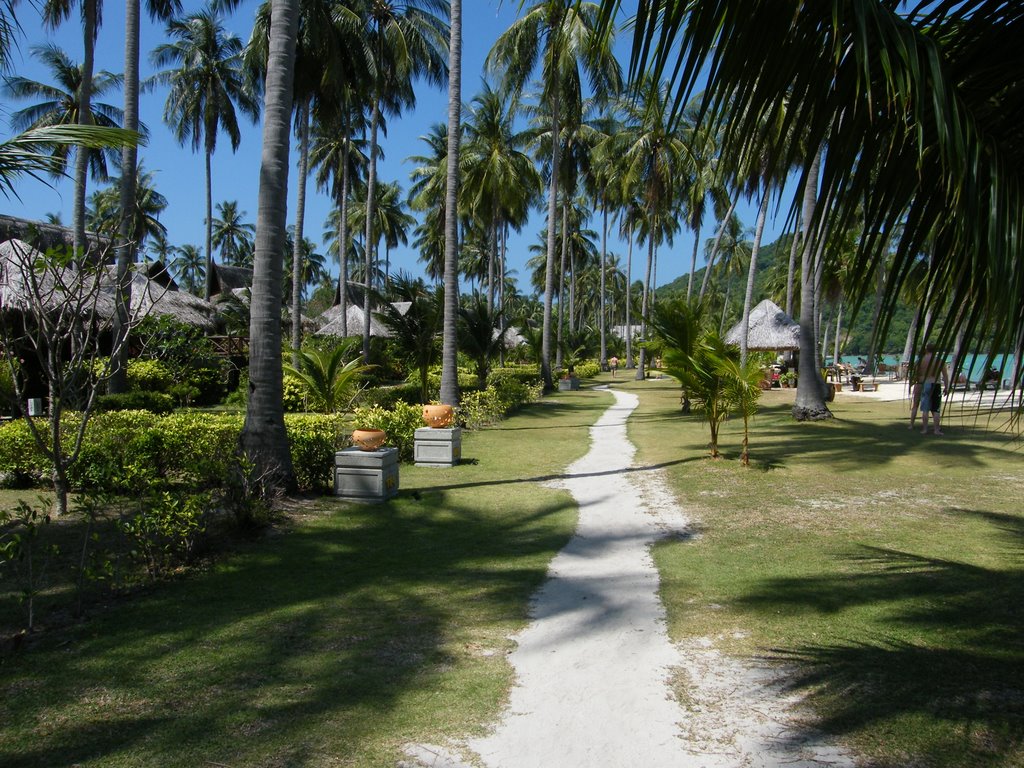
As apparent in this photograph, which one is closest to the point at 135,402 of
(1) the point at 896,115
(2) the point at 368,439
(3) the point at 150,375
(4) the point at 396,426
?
(3) the point at 150,375

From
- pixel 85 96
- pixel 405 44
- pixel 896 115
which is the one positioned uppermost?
pixel 405 44

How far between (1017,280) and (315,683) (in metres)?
3.55

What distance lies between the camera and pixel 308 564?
6.09 m

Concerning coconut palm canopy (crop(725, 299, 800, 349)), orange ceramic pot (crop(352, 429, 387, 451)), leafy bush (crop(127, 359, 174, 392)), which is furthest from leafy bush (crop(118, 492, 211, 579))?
coconut palm canopy (crop(725, 299, 800, 349))

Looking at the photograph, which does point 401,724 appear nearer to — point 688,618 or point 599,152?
point 688,618

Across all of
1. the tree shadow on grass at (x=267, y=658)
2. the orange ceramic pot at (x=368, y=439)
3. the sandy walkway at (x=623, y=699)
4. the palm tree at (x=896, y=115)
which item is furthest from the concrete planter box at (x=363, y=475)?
the palm tree at (x=896, y=115)

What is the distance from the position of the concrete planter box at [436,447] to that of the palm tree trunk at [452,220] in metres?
4.49

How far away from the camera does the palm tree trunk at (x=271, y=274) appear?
313 inches

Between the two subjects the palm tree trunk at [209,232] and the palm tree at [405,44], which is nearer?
the palm tree at [405,44]

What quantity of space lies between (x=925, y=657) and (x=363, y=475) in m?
6.11

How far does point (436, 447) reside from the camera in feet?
37.2

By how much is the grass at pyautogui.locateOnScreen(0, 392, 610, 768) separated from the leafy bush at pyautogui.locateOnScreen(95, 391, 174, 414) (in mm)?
8710

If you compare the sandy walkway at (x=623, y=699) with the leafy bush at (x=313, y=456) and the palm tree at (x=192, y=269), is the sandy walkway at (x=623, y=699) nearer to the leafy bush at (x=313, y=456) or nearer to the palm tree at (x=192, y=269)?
the leafy bush at (x=313, y=456)

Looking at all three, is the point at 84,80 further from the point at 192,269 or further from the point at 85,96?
the point at 192,269
